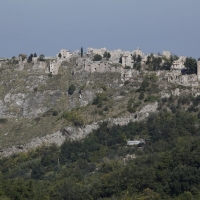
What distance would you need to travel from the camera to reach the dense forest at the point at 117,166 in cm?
8969

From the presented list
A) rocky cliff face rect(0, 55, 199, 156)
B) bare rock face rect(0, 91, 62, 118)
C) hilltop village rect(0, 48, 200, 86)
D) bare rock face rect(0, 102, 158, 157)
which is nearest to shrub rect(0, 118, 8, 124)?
rocky cliff face rect(0, 55, 199, 156)

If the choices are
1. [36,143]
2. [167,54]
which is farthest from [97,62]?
[36,143]

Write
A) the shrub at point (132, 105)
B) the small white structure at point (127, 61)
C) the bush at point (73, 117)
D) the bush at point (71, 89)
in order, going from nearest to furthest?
the shrub at point (132, 105), the bush at point (73, 117), the bush at point (71, 89), the small white structure at point (127, 61)

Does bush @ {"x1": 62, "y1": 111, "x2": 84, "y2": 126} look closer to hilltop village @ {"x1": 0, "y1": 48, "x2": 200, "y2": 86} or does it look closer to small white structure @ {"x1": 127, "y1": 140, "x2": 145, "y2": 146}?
small white structure @ {"x1": 127, "y1": 140, "x2": 145, "y2": 146}

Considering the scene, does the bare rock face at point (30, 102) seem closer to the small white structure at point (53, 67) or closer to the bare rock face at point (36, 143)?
the small white structure at point (53, 67)

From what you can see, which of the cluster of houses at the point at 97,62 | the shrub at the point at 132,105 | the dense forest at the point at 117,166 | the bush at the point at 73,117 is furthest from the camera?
the cluster of houses at the point at 97,62

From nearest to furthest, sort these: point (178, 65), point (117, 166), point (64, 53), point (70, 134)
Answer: point (117, 166)
point (70, 134)
point (178, 65)
point (64, 53)

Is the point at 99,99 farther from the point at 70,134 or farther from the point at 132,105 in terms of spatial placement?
the point at 70,134

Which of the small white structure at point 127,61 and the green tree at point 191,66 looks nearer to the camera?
the green tree at point 191,66

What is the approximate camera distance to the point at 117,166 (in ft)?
326

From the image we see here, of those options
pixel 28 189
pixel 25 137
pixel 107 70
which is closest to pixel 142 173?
pixel 28 189

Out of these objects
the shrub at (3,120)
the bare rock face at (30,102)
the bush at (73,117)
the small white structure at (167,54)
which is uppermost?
the small white structure at (167,54)

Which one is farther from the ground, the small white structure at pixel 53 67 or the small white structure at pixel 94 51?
the small white structure at pixel 94 51

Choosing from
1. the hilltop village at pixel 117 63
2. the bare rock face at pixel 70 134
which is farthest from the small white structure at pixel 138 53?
the bare rock face at pixel 70 134
